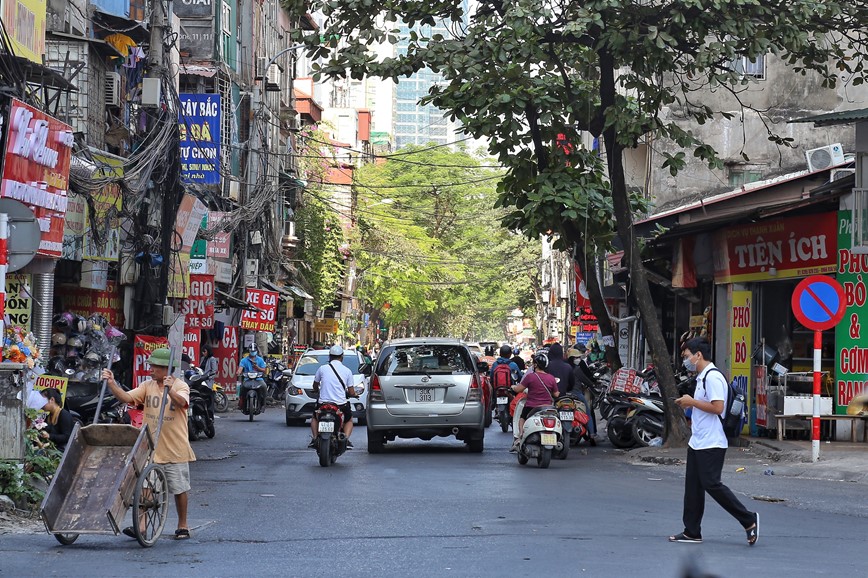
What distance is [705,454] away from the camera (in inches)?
404

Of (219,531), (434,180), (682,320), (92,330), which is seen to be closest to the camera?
(219,531)

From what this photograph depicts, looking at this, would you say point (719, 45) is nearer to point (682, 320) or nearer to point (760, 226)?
point (760, 226)

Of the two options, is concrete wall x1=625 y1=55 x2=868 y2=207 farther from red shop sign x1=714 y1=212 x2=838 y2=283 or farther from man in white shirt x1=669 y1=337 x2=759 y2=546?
man in white shirt x1=669 y1=337 x2=759 y2=546

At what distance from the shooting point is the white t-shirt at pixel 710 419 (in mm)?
10297

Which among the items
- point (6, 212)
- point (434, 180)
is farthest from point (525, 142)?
point (434, 180)

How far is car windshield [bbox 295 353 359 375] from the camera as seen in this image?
1099 inches

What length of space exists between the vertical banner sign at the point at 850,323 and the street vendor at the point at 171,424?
40.1 ft

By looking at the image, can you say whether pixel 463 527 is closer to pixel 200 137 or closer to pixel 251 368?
pixel 200 137

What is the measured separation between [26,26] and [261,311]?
18.4m

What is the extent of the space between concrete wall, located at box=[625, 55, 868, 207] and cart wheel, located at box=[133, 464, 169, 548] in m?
21.6

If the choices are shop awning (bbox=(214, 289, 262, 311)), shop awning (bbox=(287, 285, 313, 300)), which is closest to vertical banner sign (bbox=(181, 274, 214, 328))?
shop awning (bbox=(214, 289, 262, 311))

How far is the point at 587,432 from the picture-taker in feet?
69.1

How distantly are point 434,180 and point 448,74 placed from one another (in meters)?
52.2

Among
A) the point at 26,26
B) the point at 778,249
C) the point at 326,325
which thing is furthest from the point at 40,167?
the point at 326,325
